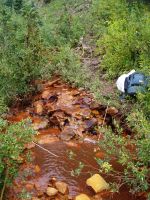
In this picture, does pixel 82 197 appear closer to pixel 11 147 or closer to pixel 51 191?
pixel 51 191

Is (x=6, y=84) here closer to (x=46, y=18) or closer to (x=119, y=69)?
(x=119, y=69)

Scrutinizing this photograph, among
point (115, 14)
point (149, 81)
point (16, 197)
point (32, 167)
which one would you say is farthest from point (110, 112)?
point (115, 14)

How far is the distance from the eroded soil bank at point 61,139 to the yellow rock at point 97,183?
85 mm

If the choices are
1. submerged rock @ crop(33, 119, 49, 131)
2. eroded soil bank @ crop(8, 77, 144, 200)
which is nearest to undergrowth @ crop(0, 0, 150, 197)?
eroded soil bank @ crop(8, 77, 144, 200)

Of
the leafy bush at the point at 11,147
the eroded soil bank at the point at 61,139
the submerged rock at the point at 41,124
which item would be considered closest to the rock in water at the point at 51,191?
the eroded soil bank at the point at 61,139

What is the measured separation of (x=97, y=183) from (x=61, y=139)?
1.99 meters

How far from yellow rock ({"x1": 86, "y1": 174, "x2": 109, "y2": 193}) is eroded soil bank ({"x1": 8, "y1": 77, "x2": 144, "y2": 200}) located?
0.08 metres

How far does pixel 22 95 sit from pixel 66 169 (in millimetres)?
3216

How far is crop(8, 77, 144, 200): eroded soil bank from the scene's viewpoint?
6738 mm

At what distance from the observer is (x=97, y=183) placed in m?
6.64

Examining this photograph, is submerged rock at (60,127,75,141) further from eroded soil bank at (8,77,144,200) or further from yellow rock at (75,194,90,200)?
yellow rock at (75,194,90,200)

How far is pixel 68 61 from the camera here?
1072 cm

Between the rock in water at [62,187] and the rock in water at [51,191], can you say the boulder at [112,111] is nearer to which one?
the rock in water at [62,187]

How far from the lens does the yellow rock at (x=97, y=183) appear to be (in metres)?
6.60
